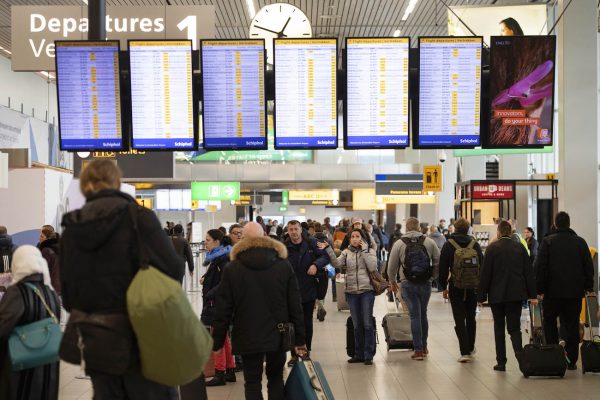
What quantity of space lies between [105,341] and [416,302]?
708 cm

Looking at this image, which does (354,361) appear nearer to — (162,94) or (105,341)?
(162,94)

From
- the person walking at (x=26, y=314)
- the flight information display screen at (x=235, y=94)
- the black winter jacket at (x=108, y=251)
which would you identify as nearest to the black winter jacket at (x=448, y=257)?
the flight information display screen at (x=235, y=94)

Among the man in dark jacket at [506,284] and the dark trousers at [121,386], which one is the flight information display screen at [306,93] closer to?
the man in dark jacket at [506,284]

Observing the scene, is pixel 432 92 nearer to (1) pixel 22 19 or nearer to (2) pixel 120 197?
(1) pixel 22 19

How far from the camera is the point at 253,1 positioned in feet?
70.0

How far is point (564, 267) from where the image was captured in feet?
30.8

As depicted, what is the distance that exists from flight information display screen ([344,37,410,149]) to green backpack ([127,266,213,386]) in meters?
5.31

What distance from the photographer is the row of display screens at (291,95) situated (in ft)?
28.7

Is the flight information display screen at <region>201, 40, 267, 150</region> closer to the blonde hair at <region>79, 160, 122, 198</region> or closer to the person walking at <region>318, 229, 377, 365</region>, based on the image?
the person walking at <region>318, 229, 377, 365</region>

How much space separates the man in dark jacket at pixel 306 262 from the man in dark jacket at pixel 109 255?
5931 mm

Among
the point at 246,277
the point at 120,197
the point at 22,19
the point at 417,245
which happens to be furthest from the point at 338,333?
the point at 120,197

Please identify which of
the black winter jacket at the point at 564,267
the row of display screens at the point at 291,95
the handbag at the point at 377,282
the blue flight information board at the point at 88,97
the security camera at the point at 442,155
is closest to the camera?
the blue flight information board at the point at 88,97

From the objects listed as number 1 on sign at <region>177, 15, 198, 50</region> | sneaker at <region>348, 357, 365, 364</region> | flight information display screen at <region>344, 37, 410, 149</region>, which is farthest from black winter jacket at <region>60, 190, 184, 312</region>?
sneaker at <region>348, 357, 365, 364</region>

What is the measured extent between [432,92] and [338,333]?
5433 mm
